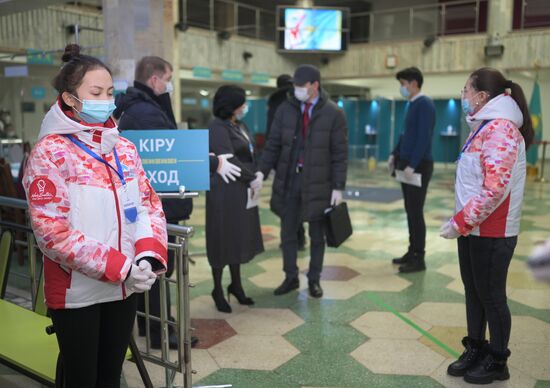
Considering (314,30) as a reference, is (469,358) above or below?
below

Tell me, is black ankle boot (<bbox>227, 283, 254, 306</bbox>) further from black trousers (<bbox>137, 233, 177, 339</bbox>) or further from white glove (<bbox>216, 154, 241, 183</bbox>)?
white glove (<bbox>216, 154, 241, 183</bbox>)

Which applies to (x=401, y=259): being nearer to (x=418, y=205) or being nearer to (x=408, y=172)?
(x=418, y=205)

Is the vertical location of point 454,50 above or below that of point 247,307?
above

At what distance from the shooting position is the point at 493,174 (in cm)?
231

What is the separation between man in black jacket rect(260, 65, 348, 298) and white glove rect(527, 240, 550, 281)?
285cm

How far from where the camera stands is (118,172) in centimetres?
169

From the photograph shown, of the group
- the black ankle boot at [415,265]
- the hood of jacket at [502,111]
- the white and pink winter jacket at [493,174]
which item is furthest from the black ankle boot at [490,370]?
the black ankle boot at [415,265]

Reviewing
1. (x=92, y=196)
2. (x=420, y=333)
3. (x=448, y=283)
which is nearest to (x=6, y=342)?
(x=92, y=196)

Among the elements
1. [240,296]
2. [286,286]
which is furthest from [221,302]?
[286,286]

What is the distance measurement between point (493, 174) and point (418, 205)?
6.95 ft

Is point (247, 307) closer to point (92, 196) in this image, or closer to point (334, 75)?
point (92, 196)

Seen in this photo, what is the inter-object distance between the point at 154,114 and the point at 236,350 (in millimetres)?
1451

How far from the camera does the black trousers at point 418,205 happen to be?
4.39 m

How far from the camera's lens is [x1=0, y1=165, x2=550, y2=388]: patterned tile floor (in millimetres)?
2684
